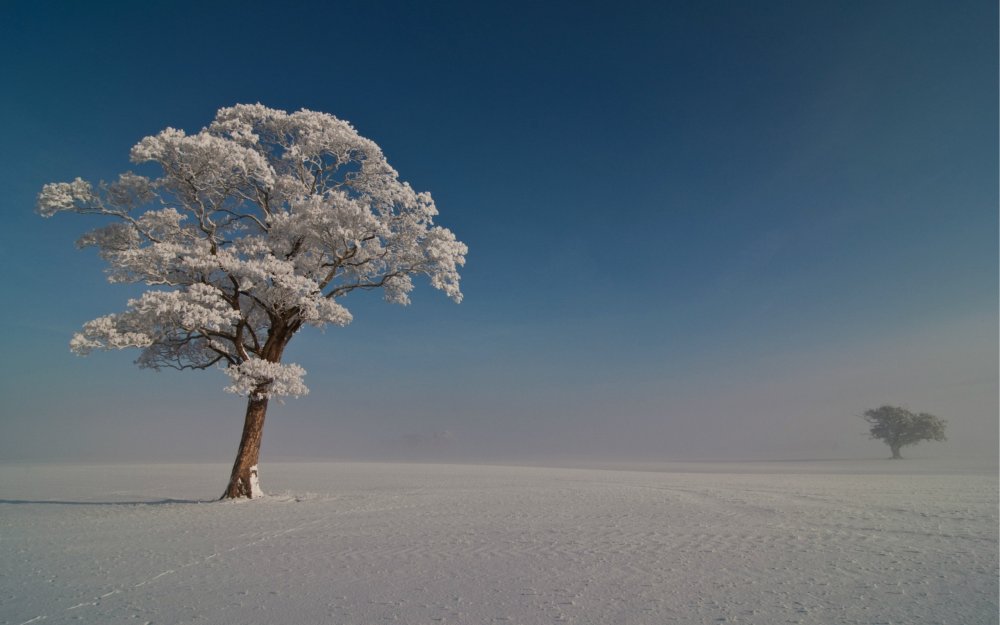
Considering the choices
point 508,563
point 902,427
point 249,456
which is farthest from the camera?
point 902,427

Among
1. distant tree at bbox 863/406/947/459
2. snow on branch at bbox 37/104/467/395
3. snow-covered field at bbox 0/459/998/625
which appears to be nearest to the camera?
snow-covered field at bbox 0/459/998/625

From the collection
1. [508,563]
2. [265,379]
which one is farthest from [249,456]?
[508,563]

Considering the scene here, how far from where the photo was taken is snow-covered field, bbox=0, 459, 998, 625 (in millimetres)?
5691

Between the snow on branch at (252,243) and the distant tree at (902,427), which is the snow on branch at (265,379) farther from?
the distant tree at (902,427)

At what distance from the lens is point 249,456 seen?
17.3 metres

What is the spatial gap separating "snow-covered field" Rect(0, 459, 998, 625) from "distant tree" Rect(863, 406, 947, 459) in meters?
64.5

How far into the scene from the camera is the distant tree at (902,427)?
210ft

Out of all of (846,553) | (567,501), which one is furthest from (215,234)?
(846,553)

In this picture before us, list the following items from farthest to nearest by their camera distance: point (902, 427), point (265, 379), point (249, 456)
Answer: point (902, 427), point (249, 456), point (265, 379)

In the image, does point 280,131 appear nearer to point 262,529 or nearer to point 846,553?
point 262,529

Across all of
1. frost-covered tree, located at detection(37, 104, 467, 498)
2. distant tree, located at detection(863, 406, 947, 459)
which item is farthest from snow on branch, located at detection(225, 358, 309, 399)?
distant tree, located at detection(863, 406, 947, 459)

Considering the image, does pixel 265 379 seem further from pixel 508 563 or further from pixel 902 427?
pixel 902 427

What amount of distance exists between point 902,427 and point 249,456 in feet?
257

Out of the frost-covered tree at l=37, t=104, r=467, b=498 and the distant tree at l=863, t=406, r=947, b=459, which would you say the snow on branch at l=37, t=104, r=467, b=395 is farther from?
the distant tree at l=863, t=406, r=947, b=459
